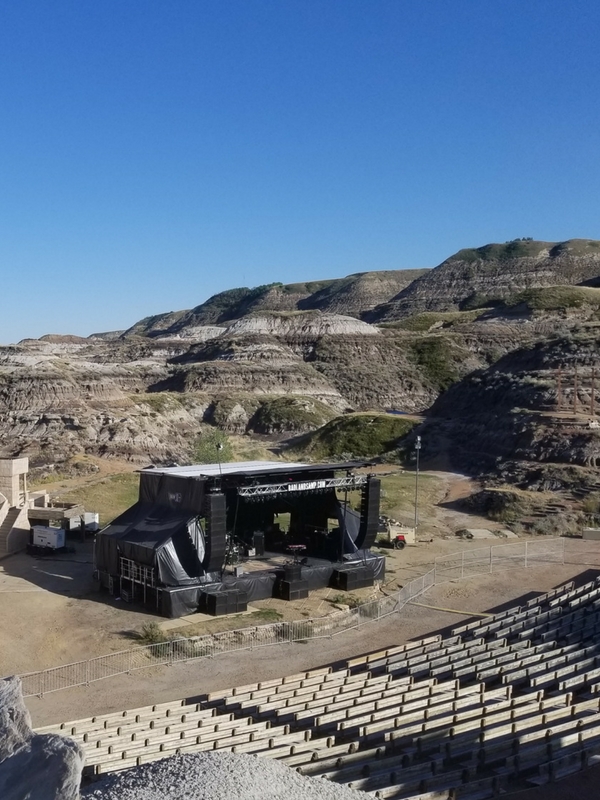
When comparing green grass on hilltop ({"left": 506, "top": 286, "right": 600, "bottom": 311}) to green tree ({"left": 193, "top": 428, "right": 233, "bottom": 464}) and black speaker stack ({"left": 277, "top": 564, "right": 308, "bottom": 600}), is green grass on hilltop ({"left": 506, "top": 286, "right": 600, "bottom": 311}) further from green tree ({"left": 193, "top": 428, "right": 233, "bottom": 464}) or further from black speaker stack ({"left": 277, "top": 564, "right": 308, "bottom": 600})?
black speaker stack ({"left": 277, "top": 564, "right": 308, "bottom": 600})

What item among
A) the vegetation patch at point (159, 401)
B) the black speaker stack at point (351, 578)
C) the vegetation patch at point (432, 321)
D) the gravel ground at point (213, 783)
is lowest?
the black speaker stack at point (351, 578)

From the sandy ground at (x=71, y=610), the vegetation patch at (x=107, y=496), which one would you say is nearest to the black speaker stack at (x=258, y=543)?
the sandy ground at (x=71, y=610)

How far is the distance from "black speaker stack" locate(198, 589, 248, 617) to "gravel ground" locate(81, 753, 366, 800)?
50.0 ft

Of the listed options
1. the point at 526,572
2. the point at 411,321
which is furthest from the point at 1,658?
the point at 411,321

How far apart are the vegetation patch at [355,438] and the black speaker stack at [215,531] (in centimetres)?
3913

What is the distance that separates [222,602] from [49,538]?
10547mm

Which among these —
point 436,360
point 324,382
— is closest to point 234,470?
point 324,382

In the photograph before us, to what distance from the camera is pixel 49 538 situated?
106ft

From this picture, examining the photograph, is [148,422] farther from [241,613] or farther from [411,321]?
[411,321]

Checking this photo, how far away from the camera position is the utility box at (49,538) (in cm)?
3212

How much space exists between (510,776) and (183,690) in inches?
352

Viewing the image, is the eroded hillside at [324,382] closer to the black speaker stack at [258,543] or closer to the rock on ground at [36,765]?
the black speaker stack at [258,543]

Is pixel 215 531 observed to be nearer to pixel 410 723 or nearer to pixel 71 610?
pixel 71 610

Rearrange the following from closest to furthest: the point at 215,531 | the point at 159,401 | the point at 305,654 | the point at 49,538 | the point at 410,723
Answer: the point at 410,723
the point at 305,654
the point at 215,531
the point at 49,538
the point at 159,401
